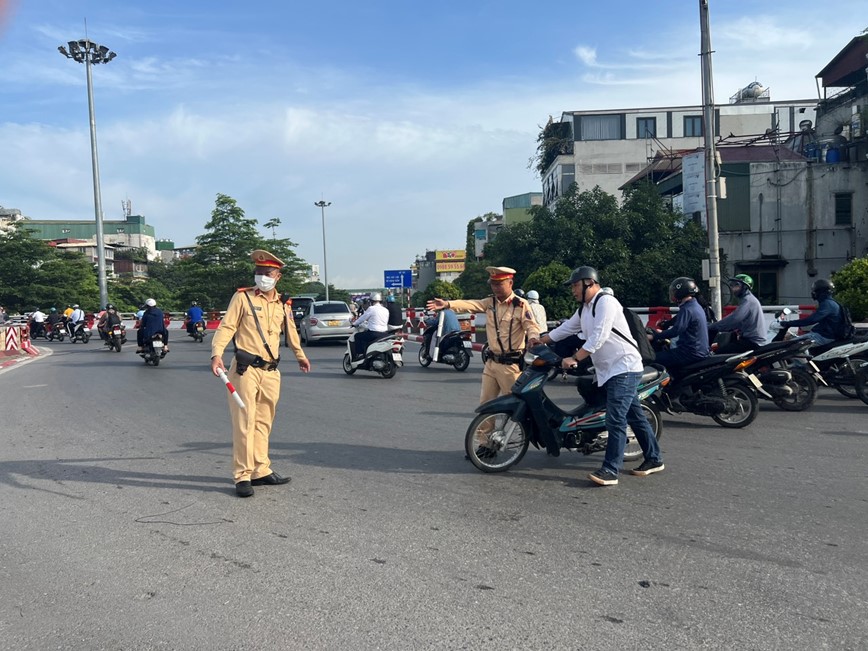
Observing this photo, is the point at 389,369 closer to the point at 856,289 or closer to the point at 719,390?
the point at 719,390

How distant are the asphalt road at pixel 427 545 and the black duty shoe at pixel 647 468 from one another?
11 centimetres

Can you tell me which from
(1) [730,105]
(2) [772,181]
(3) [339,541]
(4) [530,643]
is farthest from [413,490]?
(1) [730,105]


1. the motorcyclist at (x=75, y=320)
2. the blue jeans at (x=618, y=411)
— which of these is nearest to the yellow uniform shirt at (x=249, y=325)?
the blue jeans at (x=618, y=411)

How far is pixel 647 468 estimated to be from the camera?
6.12 m

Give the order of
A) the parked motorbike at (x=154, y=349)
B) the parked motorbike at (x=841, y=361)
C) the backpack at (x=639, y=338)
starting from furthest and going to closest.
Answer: the parked motorbike at (x=154, y=349) < the parked motorbike at (x=841, y=361) < the backpack at (x=639, y=338)

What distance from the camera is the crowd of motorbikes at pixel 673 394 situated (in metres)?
6.16

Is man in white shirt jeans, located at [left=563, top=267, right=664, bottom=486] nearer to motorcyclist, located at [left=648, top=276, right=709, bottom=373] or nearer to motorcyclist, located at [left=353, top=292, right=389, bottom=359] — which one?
motorcyclist, located at [left=648, top=276, right=709, bottom=373]

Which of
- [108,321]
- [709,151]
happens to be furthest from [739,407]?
[108,321]

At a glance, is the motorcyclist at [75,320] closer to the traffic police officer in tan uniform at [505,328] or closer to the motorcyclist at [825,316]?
the traffic police officer in tan uniform at [505,328]

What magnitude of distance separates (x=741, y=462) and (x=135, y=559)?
4.96 metres

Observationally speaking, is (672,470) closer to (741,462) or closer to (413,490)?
(741,462)

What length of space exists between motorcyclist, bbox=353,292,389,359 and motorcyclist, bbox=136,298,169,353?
17.9ft

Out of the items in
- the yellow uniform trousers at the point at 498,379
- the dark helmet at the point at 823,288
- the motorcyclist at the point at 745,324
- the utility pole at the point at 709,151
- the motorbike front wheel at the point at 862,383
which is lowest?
the motorbike front wheel at the point at 862,383

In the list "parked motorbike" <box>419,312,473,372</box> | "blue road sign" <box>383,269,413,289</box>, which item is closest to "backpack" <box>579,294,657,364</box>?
"parked motorbike" <box>419,312,473,372</box>
